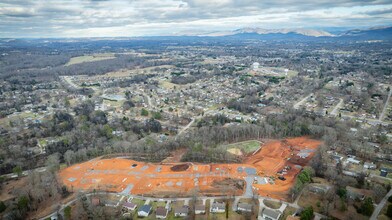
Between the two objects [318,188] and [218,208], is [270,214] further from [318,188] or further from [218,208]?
[318,188]

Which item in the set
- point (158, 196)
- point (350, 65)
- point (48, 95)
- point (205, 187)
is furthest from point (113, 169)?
point (350, 65)

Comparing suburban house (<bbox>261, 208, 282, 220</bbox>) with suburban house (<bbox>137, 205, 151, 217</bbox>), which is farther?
suburban house (<bbox>137, 205, 151, 217</bbox>)

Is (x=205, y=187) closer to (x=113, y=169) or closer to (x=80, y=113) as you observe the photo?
(x=113, y=169)

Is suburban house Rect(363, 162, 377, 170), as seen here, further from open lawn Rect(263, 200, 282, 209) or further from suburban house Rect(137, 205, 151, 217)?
suburban house Rect(137, 205, 151, 217)

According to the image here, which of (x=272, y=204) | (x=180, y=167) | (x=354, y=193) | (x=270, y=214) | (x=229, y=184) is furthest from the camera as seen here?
(x=180, y=167)

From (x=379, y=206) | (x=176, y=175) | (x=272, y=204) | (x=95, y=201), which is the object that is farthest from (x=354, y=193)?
(x=95, y=201)

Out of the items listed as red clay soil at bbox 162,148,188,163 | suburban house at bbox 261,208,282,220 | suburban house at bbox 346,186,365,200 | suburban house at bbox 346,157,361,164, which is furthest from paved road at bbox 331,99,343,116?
suburban house at bbox 261,208,282,220
